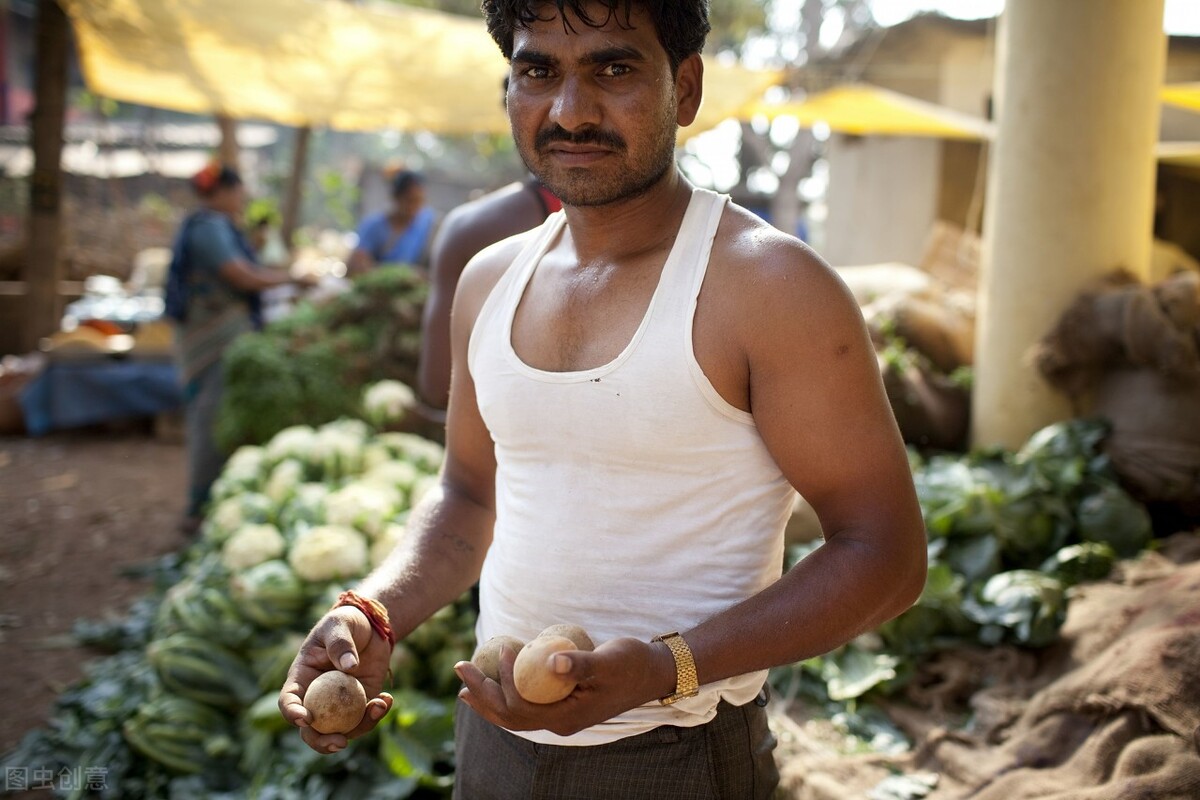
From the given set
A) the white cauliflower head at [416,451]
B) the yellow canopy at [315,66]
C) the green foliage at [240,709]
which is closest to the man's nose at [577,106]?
the green foliage at [240,709]

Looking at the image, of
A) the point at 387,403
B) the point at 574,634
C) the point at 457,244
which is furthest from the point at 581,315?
the point at 387,403

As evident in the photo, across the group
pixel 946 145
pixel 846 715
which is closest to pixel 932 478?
pixel 846 715

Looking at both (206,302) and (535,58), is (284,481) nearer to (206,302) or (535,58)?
(206,302)

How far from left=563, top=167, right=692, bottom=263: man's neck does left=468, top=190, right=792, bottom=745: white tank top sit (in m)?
0.02

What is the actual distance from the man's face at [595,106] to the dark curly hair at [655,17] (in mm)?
11

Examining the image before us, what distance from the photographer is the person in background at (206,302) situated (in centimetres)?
602

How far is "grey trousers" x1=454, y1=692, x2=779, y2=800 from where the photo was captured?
5.18 ft

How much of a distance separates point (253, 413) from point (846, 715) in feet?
12.3

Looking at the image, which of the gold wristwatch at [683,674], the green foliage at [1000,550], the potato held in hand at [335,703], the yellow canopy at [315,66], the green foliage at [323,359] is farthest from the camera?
the yellow canopy at [315,66]

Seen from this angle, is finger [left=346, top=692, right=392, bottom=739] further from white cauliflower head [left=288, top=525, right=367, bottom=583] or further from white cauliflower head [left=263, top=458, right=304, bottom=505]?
white cauliflower head [left=263, top=458, right=304, bottom=505]

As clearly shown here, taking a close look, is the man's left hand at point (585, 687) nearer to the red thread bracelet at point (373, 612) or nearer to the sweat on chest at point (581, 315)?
the red thread bracelet at point (373, 612)

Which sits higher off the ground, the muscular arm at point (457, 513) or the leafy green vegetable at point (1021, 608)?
the muscular arm at point (457, 513)

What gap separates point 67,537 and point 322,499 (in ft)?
9.63

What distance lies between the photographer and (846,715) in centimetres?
335
